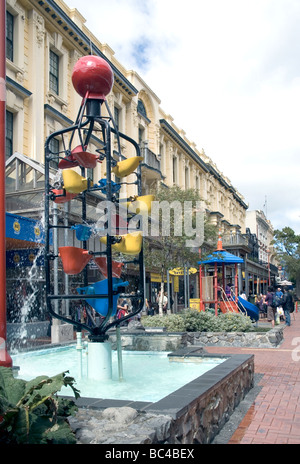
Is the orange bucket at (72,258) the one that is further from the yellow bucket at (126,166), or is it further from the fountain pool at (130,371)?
the fountain pool at (130,371)

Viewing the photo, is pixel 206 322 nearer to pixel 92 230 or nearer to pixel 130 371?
pixel 130 371

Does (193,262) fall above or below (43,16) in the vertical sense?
below

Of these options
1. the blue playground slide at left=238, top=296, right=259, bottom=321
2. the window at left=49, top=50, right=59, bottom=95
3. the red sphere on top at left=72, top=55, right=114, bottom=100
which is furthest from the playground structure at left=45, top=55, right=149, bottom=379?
the window at left=49, top=50, right=59, bottom=95

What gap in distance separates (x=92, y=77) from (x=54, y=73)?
1434 cm

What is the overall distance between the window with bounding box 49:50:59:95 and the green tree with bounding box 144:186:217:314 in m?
6.51

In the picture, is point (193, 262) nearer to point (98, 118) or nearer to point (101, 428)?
point (98, 118)

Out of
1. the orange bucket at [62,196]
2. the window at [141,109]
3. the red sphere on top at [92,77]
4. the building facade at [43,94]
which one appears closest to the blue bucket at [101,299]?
the orange bucket at [62,196]

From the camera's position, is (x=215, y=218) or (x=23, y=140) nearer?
(x=23, y=140)

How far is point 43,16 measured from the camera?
1842 cm

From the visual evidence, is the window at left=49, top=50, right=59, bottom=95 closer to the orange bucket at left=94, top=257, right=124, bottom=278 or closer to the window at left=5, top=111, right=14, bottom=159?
the window at left=5, top=111, right=14, bottom=159

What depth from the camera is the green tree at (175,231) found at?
19.2 m

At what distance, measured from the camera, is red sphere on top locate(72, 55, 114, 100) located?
651cm

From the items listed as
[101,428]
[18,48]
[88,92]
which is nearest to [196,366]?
[101,428]

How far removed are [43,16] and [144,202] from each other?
49.2 feet
